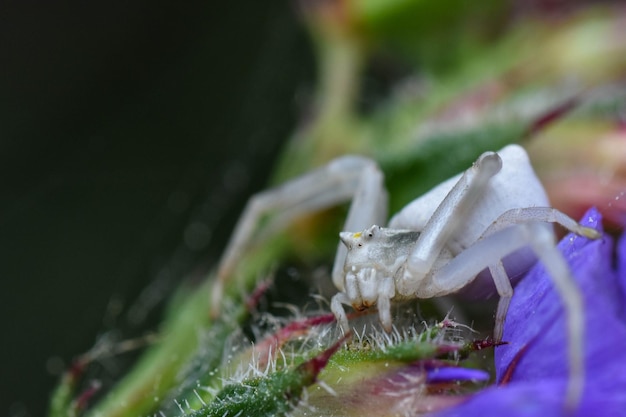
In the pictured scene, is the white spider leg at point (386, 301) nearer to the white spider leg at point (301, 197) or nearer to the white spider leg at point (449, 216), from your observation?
the white spider leg at point (449, 216)

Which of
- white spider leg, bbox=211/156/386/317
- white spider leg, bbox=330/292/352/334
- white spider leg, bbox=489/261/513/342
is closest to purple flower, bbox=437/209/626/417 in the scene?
white spider leg, bbox=489/261/513/342

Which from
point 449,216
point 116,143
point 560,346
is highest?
point 116,143

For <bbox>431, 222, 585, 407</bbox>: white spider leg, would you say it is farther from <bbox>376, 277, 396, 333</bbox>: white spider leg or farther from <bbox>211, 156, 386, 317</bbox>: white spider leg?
<bbox>211, 156, 386, 317</bbox>: white spider leg

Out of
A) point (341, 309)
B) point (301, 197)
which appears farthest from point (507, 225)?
point (301, 197)

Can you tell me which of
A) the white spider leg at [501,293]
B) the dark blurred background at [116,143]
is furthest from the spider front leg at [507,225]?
the dark blurred background at [116,143]

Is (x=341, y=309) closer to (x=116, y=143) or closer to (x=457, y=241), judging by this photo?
(x=457, y=241)

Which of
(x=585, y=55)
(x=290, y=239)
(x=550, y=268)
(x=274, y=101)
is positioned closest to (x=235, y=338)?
(x=290, y=239)
